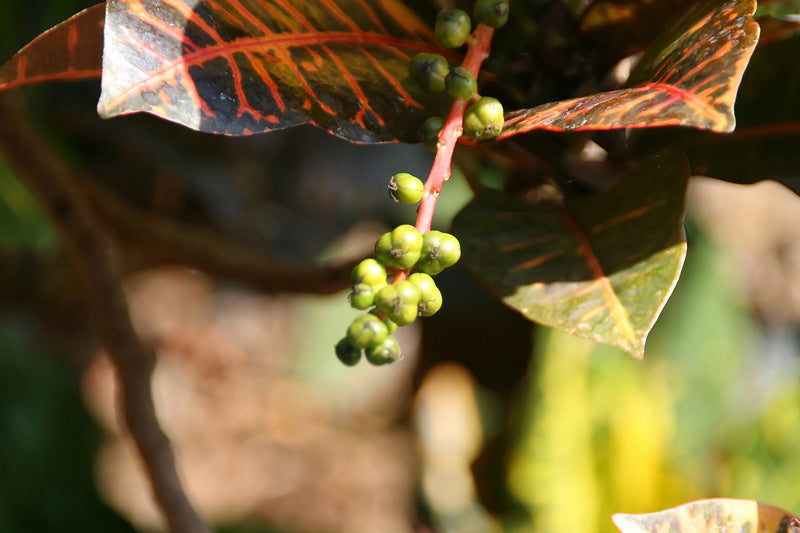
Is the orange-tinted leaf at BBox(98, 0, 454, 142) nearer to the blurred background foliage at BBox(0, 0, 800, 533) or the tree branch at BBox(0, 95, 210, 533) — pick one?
the blurred background foliage at BBox(0, 0, 800, 533)

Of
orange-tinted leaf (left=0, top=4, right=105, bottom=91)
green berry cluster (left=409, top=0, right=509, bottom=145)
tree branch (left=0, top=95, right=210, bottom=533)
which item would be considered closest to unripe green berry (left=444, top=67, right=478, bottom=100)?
green berry cluster (left=409, top=0, right=509, bottom=145)

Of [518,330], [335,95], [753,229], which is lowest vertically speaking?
[753,229]

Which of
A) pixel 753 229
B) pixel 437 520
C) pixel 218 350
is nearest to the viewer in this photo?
pixel 437 520

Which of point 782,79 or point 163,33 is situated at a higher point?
point 163,33

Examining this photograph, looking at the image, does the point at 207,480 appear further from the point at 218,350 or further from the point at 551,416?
the point at 551,416

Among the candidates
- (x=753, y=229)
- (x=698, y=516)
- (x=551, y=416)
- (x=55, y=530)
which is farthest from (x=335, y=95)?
(x=753, y=229)

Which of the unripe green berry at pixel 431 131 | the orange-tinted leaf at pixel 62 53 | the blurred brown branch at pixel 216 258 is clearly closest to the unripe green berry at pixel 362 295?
the unripe green berry at pixel 431 131

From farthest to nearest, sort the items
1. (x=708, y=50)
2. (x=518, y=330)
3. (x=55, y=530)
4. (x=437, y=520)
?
(x=518, y=330) < (x=437, y=520) < (x=55, y=530) < (x=708, y=50)
